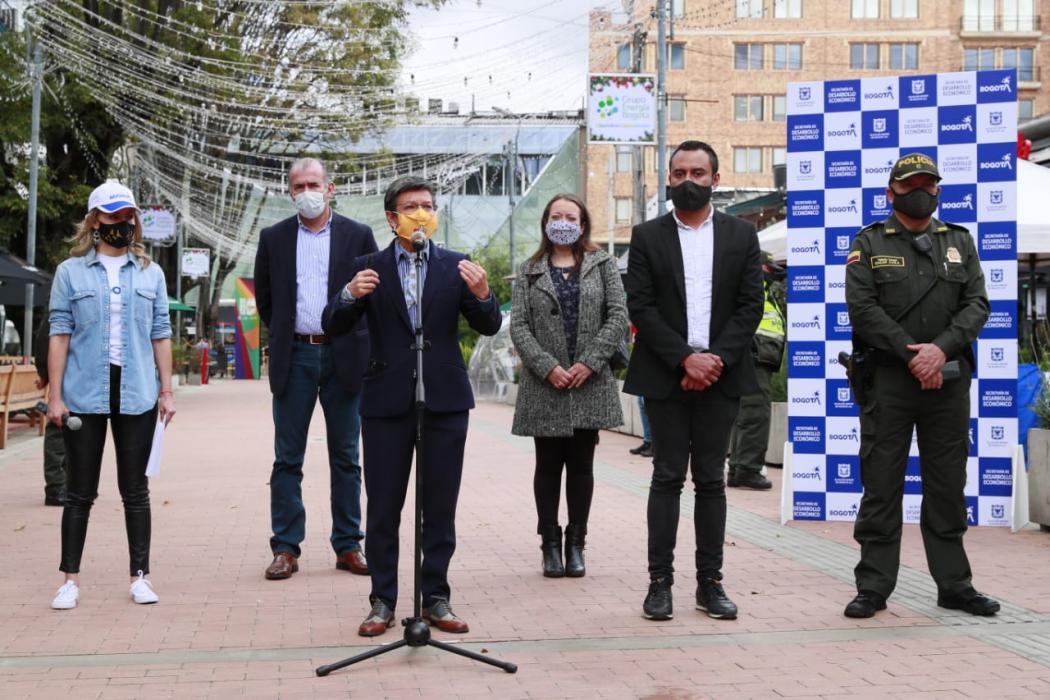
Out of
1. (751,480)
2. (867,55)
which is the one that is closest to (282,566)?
(751,480)

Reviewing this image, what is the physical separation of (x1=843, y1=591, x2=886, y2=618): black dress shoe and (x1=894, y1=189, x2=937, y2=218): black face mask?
1.75 metres

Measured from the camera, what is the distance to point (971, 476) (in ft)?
28.6

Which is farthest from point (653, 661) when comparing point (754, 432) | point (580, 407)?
point (754, 432)

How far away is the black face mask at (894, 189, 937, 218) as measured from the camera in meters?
6.10

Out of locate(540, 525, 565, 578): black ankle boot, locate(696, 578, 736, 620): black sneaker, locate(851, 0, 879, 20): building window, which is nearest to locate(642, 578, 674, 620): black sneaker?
locate(696, 578, 736, 620): black sneaker

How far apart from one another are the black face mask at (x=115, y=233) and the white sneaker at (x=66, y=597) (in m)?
1.64

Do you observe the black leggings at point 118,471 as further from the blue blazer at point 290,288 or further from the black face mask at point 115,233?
the blue blazer at point 290,288

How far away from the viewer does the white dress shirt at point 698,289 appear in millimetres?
5977

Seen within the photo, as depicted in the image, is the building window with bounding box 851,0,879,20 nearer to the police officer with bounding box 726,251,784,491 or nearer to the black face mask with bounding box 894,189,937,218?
the police officer with bounding box 726,251,784,491

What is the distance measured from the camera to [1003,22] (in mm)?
74750

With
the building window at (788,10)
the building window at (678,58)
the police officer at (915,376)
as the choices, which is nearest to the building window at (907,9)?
the building window at (788,10)

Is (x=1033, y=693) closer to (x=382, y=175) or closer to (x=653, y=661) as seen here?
(x=653, y=661)

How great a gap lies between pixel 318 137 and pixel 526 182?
32458mm

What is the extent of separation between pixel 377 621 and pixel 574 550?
1774 mm
